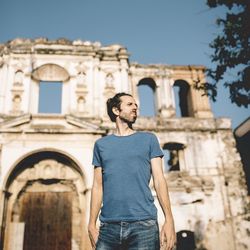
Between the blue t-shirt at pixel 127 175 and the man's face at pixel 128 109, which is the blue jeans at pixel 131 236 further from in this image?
the man's face at pixel 128 109

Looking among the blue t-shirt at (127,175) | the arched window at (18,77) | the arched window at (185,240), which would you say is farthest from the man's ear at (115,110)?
the arched window at (18,77)

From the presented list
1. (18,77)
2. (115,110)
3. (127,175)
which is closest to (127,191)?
(127,175)

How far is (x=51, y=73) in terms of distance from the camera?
15.3m

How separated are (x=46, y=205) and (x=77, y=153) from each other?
2.48 metres

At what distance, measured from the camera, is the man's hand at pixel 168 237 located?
2.59 m

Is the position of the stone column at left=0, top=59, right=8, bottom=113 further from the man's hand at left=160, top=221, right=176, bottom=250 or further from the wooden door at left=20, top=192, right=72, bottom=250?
the man's hand at left=160, top=221, right=176, bottom=250

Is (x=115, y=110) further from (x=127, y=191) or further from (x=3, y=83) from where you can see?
(x=3, y=83)

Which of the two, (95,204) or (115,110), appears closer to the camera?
(95,204)

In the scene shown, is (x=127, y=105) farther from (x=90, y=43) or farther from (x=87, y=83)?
(x=90, y=43)

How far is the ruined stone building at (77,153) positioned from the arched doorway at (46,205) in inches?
1.5

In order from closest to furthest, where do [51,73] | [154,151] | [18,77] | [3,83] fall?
[154,151] → [3,83] → [18,77] → [51,73]

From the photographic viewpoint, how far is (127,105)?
10.8ft

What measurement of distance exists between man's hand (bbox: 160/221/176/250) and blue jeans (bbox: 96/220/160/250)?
6 cm

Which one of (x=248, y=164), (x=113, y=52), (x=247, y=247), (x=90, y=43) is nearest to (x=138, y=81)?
(x=113, y=52)
